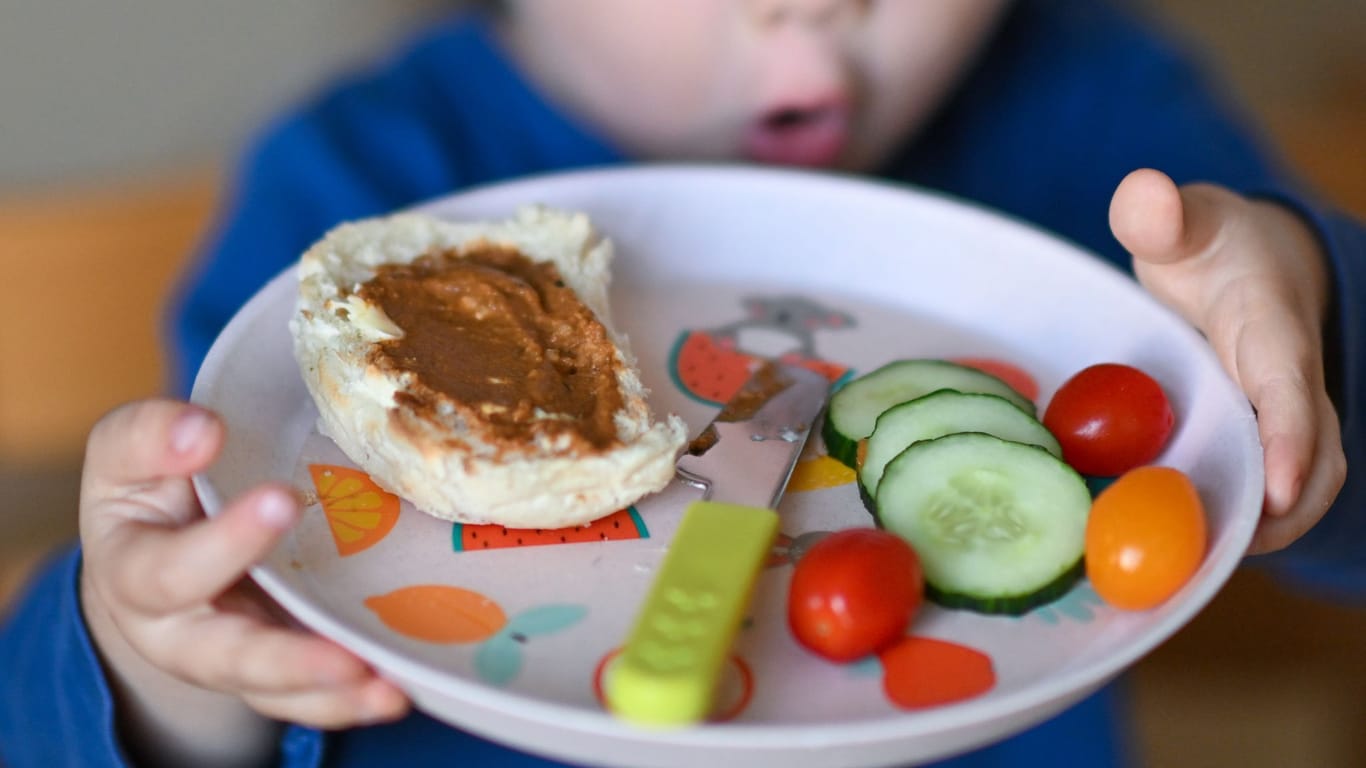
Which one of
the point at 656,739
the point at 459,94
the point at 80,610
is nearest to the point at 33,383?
the point at 459,94

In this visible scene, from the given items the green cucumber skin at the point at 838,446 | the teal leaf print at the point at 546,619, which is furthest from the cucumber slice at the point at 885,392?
the teal leaf print at the point at 546,619

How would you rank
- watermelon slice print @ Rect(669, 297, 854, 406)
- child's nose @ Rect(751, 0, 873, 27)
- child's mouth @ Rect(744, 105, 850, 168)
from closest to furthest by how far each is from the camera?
watermelon slice print @ Rect(669, 297, 854, 406)
child's nose @ Rect(751, 0, 873, 27)
child's mouth @ Rect(744, 105, 850, 168)

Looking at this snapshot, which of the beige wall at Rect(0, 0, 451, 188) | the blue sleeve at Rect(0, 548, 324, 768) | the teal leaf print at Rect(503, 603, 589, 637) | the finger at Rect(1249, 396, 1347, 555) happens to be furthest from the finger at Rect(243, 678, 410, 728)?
the beige wall at Rect(0, 0, 451, 188)

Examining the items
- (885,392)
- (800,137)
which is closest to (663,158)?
(800,137)

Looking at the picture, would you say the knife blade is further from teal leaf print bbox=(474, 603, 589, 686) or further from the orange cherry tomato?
the orange cherry tomato

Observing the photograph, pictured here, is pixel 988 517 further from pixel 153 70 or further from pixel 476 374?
pixel 153 70

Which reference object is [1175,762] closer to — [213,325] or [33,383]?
[213,325]
